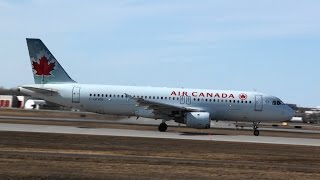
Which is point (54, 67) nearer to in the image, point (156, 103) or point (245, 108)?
point (156, 103)

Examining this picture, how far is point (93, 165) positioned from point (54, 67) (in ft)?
→ 98.8

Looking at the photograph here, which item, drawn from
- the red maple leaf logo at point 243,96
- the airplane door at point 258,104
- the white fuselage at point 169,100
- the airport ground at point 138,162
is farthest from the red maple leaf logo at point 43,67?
the airport ground at point 138,162

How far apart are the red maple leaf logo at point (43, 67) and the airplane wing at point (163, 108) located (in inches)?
328

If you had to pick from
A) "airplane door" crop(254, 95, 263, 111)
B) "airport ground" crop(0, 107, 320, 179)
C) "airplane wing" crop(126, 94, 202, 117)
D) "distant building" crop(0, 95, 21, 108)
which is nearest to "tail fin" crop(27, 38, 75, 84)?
"airplane wing" crop(126, 94, 202, 117)

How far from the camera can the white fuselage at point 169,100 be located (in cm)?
4503

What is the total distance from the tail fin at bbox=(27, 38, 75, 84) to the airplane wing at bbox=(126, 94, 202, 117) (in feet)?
24.6

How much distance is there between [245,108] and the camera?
45531mm

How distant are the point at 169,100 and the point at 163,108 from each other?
2596 mm

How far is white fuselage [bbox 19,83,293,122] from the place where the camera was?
45.0 m

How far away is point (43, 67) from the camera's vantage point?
152 ft

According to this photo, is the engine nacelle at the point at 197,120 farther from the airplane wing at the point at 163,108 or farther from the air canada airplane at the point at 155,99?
the air canada airplane at the point at 155,99

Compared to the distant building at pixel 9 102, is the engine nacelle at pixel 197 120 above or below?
below

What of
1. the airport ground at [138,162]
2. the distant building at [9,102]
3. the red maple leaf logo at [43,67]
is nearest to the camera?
the airport ground at [138,162]

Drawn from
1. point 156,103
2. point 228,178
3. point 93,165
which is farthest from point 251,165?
point 156,103
